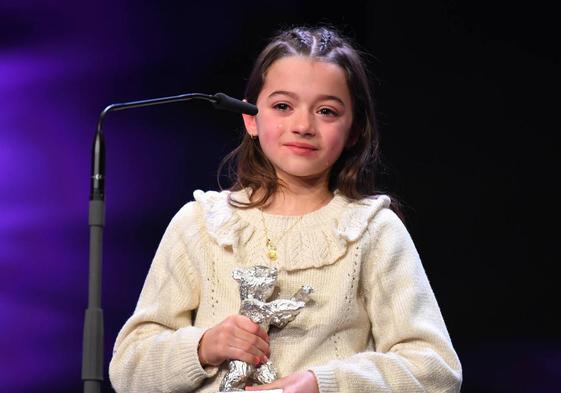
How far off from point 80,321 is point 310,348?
1.11m

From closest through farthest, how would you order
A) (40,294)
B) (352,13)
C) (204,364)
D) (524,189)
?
(204,364) → (40,294) → (524,189) → (352,13)

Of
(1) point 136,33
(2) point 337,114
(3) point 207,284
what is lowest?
(3) point 207,284

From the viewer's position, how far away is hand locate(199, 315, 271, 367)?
2064 millimetres

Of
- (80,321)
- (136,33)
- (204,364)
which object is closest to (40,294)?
(80,321)

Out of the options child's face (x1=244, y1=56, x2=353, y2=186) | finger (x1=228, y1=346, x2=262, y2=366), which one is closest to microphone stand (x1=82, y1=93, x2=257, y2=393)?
finger (x1=228, y1=346, x2=262, y2=366)

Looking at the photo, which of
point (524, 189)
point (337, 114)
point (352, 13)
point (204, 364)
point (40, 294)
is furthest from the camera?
point (352, 13)

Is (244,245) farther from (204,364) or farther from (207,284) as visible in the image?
(204,364)

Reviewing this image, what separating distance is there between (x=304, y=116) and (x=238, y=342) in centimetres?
49

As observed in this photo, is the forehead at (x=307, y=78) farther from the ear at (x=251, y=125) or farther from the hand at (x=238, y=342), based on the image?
the hand at (x=238, y=342)

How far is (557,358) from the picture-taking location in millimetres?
3156

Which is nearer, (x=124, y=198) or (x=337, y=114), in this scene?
(x=337, y=114)

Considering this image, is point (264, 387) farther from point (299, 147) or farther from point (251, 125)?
point (251, 125)

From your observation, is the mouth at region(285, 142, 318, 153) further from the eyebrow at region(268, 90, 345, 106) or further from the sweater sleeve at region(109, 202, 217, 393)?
the sweater sleeve at region(109, 202, 217, 393)

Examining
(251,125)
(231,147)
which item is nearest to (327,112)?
(251,125)
